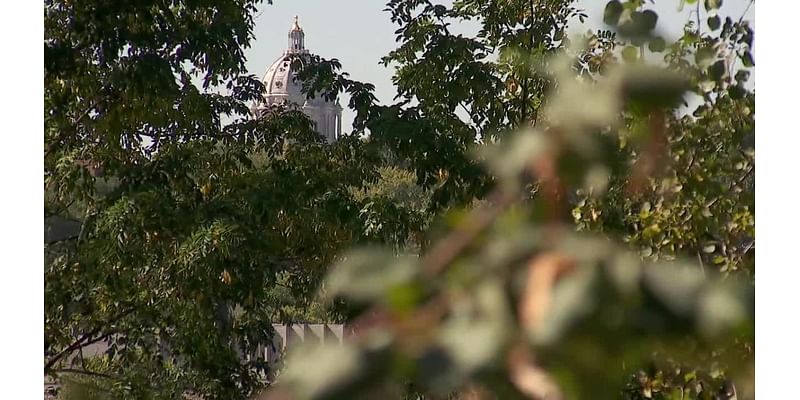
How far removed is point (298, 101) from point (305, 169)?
26cm

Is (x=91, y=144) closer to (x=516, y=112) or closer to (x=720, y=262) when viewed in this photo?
(x=516, y=112)

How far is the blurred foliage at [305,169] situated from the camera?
1395mm

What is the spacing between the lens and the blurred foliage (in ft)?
4.58

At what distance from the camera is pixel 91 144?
2.60m

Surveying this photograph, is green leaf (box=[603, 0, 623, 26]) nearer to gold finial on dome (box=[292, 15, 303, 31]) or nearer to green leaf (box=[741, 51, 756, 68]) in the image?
green leaf (box=[741, 51, 756, 68])

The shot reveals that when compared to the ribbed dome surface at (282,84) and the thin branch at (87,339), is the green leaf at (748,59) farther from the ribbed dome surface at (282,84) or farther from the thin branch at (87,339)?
the thin branch at (87,339)

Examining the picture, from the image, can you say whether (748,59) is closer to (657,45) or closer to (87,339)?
(657,45)

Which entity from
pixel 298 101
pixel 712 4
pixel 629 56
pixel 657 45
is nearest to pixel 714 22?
pixel 712 4

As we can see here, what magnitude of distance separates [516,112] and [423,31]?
520 mm

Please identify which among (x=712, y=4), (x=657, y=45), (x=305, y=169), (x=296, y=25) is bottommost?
(x=657, y=45)

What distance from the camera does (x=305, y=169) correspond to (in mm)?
2664

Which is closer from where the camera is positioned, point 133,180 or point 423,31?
point 423,31

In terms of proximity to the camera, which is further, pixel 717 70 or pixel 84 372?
pixel 84 372
